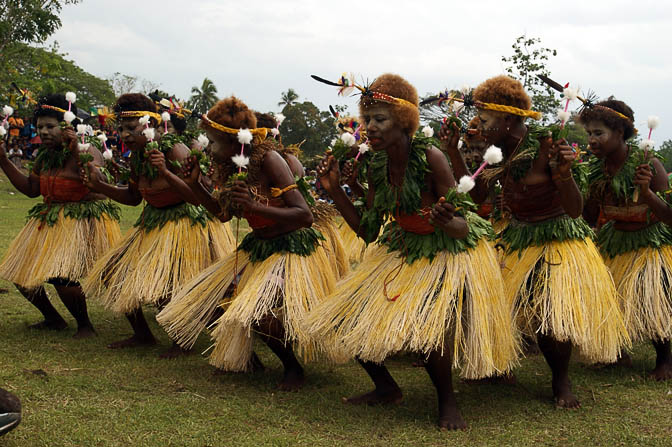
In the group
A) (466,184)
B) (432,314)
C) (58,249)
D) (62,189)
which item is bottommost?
(58,249)

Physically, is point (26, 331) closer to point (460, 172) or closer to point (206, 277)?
point (206, 277)

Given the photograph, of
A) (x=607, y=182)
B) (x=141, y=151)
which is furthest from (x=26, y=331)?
(x=607, y=182)

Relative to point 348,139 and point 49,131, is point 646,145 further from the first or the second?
point 49,131

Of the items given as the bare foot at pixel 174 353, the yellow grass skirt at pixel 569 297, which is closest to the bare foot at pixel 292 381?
the bare foot at pixel 174 353

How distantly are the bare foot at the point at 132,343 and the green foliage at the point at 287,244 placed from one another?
1347mm

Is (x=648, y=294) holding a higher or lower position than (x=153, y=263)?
higher

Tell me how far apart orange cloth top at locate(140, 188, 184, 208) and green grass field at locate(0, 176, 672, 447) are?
3.63 feet

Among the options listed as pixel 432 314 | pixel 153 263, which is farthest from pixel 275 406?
pixel 153 263

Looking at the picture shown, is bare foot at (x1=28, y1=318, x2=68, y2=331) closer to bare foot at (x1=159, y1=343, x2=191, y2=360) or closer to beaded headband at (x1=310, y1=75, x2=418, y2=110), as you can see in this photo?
bare foot at (x1=159, y1=343, x2=191, y2=360)

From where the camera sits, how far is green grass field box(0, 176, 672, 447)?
3.28 metres

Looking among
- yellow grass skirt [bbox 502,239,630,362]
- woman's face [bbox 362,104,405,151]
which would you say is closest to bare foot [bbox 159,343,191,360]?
woman's face [bbox 362,104,405,151]

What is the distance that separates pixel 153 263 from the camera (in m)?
4.74

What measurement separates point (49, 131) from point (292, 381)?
9.40 ft

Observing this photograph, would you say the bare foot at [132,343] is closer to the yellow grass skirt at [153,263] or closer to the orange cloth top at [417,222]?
the yellow grass skirt at [153,263]
